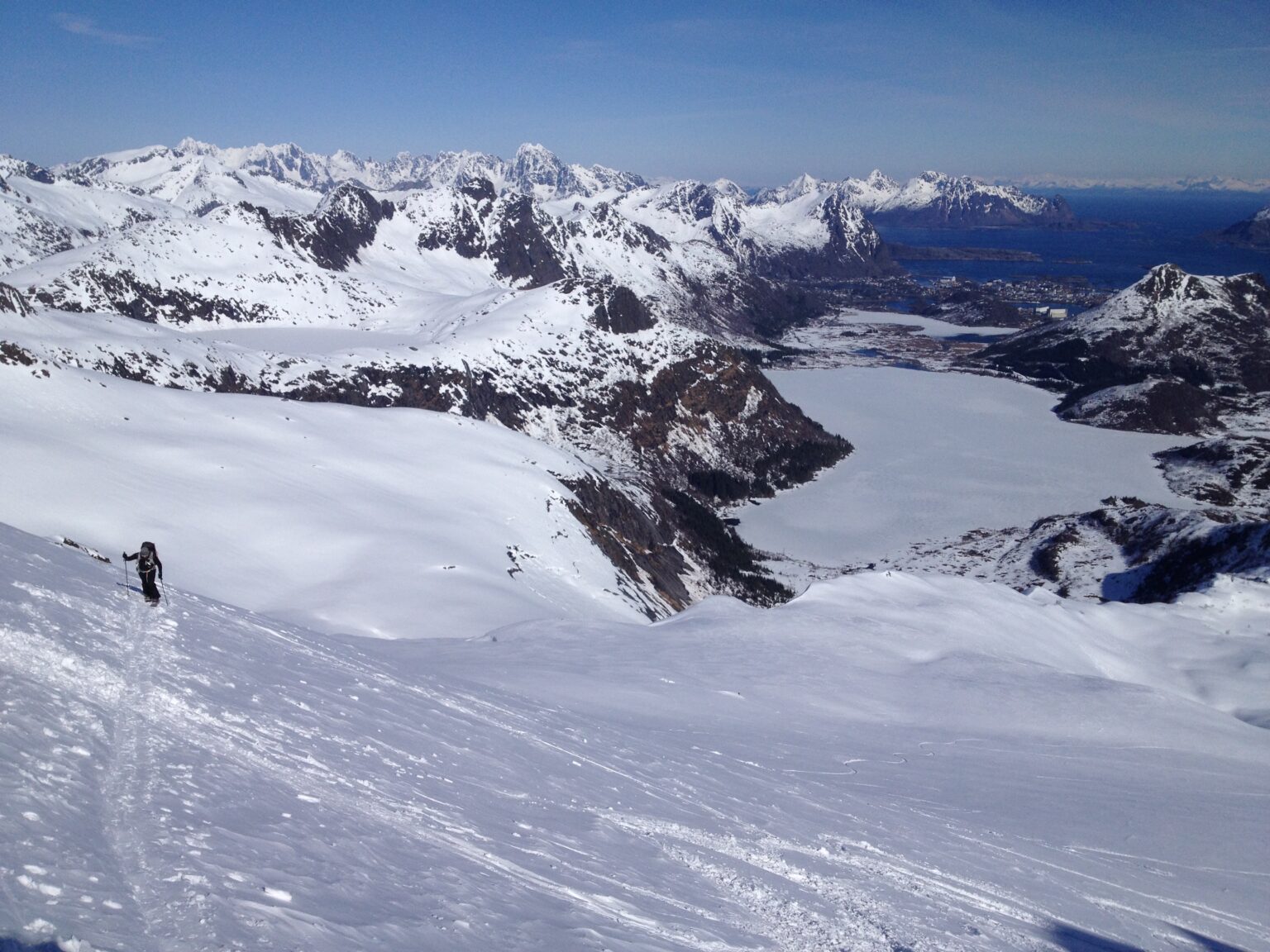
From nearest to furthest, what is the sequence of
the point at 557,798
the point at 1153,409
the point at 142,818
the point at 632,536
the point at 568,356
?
the point at 142,818 → the point at 557,798 → the point at 632,536 → the point at 568,356 → the point at 1153,409

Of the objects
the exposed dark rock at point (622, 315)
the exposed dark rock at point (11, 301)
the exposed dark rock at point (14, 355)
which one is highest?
the exposed dark rock at point (622, 315)

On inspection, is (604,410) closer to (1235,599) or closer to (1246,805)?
(1235,599)

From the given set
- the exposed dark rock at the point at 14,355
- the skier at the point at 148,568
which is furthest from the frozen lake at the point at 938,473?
the skier at the point at 148,568

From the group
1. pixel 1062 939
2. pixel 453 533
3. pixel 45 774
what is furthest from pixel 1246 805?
pixel 453 533

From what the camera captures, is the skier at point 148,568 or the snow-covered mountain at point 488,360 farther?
the snow-covered mountain at point 488,360

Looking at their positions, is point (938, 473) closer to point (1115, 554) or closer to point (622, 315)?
point (1115, 554)

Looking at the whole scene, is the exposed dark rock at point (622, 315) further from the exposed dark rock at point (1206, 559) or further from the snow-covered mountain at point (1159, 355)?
the snow-covered mountain at point (1159, 355)

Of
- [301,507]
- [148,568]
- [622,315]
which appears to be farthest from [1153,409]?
[148,568]

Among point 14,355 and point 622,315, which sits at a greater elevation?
point 622,315
